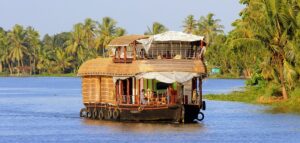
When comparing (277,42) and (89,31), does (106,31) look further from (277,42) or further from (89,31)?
(277,42)

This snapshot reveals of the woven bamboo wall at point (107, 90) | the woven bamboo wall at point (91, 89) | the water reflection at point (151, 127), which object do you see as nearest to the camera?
the water reflection at point (151, 127)

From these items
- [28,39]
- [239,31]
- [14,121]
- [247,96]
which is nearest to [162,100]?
[14,121]

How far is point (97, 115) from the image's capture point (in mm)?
41031

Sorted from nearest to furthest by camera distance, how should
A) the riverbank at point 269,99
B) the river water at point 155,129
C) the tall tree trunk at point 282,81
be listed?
1. the river water at point 155,129
2. the riverbank at point 269,99
3. the tall tree trunk at point 282,81

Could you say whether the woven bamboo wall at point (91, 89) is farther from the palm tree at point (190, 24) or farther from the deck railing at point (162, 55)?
the palm tree at point (190, 24)

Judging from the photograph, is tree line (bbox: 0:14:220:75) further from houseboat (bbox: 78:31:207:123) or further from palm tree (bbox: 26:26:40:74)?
houseboat (bbox: 78:31:207:123)

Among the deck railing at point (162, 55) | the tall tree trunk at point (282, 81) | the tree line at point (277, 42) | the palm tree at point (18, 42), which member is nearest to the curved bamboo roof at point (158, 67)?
the deck railing at point (162, 55)

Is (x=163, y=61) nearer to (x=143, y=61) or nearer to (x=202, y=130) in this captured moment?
(x=143, y=61)

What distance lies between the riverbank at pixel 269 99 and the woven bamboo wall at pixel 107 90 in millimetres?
10718

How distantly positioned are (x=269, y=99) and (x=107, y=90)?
15151mm

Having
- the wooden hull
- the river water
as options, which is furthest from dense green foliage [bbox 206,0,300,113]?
Result: the wooden hull

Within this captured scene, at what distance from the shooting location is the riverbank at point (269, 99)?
154ft

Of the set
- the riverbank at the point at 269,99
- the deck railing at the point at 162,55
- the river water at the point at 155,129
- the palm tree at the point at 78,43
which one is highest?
the palm tree at the point at 78,43

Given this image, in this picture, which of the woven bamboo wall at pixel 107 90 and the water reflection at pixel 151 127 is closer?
the water reflection at pixel 151 127
